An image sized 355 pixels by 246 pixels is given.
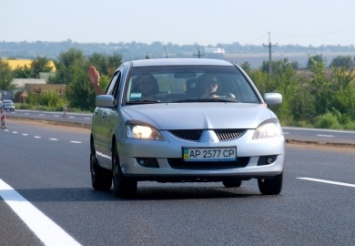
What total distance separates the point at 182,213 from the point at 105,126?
3.43 metres

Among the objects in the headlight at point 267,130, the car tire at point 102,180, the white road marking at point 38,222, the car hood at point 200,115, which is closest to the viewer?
the white road marking at point 38,222

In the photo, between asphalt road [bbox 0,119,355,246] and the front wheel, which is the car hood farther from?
the front wheel

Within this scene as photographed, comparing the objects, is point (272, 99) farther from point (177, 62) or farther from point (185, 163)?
point (185, 163)

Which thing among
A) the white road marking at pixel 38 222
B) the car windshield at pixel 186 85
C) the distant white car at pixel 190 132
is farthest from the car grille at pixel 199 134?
the white road marking at pixel 38 222

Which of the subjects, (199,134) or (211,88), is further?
(211,88)

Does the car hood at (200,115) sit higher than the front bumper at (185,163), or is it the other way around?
the car hood at (200,115)

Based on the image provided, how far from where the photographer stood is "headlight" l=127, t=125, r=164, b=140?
12.6m

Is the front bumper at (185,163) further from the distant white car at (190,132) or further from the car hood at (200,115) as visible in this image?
the car hood at (200,115)

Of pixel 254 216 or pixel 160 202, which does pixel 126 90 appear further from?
pixel 254 216

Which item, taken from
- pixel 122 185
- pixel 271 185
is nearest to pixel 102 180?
pixel 122 185

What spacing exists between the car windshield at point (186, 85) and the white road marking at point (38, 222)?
1.71 m

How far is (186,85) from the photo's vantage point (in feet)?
45.4

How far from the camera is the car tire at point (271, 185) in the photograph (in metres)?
13.0

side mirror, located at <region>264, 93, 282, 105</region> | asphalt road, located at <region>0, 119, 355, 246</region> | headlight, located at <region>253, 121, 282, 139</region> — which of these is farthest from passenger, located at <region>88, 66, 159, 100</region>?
Result: headlight, located at <region>253, 121, 282, 139</region>
